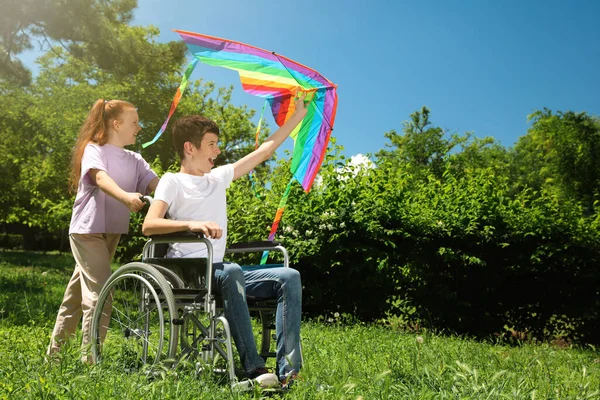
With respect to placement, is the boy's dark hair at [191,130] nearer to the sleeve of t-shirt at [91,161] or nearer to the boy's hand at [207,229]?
the sleeve of t-shirt at [91,161]

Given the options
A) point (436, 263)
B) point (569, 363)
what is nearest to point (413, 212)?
point (436, 263)

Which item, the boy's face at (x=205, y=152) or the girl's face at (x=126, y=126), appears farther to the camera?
the girl's face at (x=126, y=126)

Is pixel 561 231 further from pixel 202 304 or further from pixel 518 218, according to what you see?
pixel 202 304

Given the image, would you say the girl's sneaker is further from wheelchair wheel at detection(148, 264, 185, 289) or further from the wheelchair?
wheelchair wheel at detection(148, 264, 185, 289)

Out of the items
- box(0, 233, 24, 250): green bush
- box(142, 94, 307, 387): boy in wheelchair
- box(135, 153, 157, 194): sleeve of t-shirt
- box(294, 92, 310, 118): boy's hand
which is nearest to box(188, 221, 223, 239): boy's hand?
box(142, 94, 307, 387): boy in wheelchair

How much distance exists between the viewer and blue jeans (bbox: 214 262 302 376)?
3.13 metres

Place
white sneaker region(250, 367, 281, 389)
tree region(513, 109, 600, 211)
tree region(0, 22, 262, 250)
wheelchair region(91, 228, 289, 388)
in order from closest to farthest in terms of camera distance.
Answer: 1. white sneaker region(250, 367, 281, 389)
2. wheelchair region(91, 228, 289, 388)
3. tree region(0, 22, 262, 250)
4. tree region(513, 109, 600, 211)

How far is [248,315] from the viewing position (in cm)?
317

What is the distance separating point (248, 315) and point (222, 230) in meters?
0.46

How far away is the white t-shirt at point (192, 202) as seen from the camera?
3.42 metres

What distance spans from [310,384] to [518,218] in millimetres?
6404

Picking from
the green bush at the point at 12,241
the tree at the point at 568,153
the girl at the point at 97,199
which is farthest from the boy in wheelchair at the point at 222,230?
the green bush at the point at 12,241

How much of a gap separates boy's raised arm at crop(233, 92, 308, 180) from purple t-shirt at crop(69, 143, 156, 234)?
72 cm

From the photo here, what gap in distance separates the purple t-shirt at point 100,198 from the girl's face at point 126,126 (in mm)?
78
